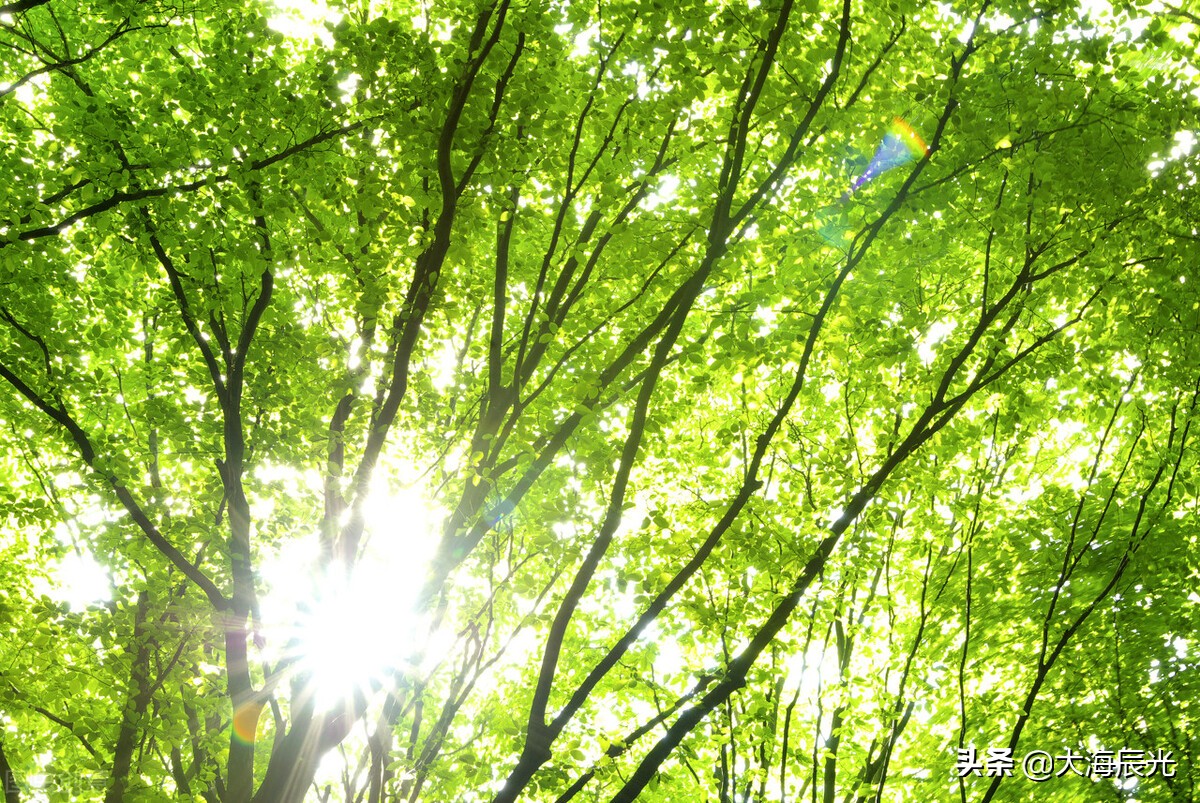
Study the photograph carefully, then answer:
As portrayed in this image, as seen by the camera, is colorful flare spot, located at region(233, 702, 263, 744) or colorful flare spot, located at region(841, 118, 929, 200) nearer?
colorful flare spot, located at region(233, 702, 263, 744)

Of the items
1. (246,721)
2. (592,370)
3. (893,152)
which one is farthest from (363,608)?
(893,152)

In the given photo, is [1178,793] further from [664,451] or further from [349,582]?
[349,582]

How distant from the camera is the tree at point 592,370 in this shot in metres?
3.64

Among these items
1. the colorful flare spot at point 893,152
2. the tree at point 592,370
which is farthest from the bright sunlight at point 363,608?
the colorful flare spot at point 893,152

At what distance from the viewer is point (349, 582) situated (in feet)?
12.9

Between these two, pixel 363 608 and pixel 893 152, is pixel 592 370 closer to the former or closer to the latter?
pixel 363 608

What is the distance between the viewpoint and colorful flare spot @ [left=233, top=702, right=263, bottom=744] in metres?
4.17

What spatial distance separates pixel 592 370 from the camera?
4.12 m

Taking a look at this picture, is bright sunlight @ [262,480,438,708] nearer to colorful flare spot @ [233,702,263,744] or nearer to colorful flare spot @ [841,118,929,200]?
colorful flare spot @ [233,702,263,744]

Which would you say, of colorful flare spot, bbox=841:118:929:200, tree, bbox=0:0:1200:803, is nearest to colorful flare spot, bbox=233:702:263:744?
tree, bbox=0:0:1200:803

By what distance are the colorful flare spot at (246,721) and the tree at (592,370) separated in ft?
0.11

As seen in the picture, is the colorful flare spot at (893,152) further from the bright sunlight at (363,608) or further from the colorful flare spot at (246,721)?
the colorful flare spot at (246,721)

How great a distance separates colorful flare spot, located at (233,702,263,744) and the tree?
0.11ft

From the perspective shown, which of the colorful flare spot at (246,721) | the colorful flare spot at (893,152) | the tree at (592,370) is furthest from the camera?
the colorful flare spot at (893,152)
